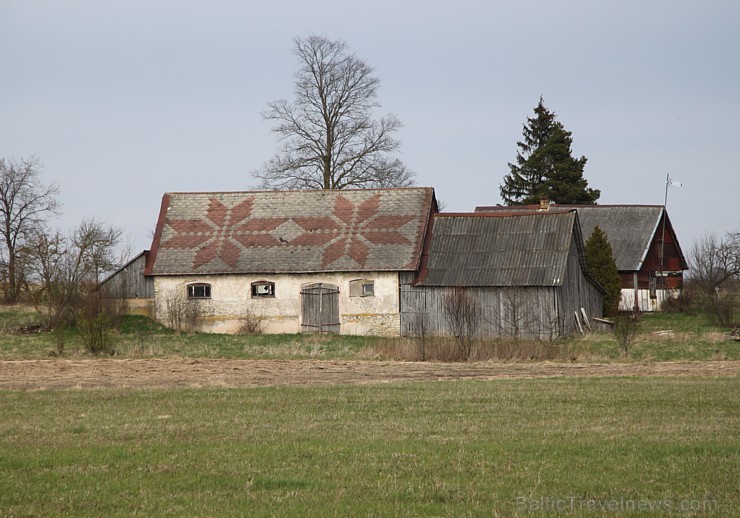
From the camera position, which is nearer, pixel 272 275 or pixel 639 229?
pixel 272 275

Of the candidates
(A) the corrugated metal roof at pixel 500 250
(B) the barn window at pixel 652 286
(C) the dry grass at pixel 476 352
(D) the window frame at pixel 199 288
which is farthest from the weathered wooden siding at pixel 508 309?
(B) the barn window at pixel 652 286

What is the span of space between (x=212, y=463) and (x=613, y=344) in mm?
22290

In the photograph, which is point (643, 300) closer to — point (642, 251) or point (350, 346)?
point (642, 251)

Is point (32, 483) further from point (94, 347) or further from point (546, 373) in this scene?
point (94, 347)

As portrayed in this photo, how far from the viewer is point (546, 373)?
22.6m

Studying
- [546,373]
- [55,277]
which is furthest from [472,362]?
[55,277]

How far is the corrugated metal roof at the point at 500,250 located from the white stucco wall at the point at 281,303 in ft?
6.31

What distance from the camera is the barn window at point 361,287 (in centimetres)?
→ 3834

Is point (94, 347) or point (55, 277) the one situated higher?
point (55, 277)

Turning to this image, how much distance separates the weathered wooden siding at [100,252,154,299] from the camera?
129 feet

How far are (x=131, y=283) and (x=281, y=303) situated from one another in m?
6.23

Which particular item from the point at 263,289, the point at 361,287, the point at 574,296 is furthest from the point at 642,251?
the point at 263,289

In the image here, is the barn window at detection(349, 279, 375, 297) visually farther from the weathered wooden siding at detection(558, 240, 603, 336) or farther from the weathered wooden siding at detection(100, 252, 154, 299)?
the weathered wooden siding at detection(100, 252, 154, 299)

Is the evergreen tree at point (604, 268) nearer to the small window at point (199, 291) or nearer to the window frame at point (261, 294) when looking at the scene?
the window frame at point (261, 294)
